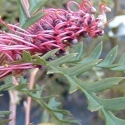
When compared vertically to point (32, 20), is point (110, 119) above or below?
below

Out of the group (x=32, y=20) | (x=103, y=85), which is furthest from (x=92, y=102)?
(x=32, y=20)

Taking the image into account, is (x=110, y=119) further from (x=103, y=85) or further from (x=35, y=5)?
(x=35, y=5)

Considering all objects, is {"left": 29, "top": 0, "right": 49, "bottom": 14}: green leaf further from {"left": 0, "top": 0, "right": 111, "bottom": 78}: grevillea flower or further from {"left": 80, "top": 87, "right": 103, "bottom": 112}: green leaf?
{"left": 80, "top": 87, "right": 103, "bottom": 112}: green leaf

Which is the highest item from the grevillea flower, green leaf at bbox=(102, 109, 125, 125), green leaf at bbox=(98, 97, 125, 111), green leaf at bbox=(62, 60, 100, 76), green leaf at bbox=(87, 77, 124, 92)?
→ the grevillea flower

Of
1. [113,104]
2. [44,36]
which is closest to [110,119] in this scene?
[113,104]

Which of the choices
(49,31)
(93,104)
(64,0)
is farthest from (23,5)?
(64,0)

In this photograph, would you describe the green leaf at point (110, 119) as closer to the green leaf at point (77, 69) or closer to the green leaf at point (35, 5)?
the green leaf at point (77, 69)

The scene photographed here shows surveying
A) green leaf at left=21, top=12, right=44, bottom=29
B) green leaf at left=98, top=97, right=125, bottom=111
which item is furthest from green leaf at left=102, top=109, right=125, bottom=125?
green leaf at left=21, top=12, right=44, bottom=29
